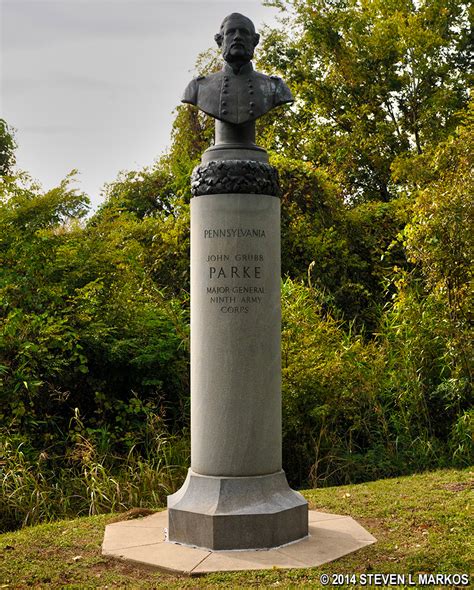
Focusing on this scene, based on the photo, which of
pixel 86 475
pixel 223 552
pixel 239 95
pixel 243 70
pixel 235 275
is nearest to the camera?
pixel 223 552

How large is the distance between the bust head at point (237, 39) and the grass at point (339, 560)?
380 centimetres

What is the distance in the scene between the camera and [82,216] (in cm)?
1200

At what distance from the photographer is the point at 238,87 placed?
6.00m

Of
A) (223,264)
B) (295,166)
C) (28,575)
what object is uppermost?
(295,166)

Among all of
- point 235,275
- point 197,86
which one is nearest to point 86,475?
point 235,275

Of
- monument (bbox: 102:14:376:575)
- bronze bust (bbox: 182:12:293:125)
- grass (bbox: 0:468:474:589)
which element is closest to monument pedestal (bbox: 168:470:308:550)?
monument (bbox: 102:14:376:575)

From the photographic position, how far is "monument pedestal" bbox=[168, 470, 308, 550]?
5523 mm

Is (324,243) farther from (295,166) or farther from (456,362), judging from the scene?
(456,362)

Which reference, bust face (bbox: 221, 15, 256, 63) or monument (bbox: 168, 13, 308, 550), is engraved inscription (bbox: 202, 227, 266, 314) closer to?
monument (bbox: 168, 13, 308, 550)

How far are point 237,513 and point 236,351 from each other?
116 centimetres

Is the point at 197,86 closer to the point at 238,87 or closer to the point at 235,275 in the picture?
the point at 238,87

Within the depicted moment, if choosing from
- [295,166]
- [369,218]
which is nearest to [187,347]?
[295,166]

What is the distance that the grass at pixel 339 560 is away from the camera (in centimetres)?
502

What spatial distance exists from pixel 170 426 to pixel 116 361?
1043 millimetres
